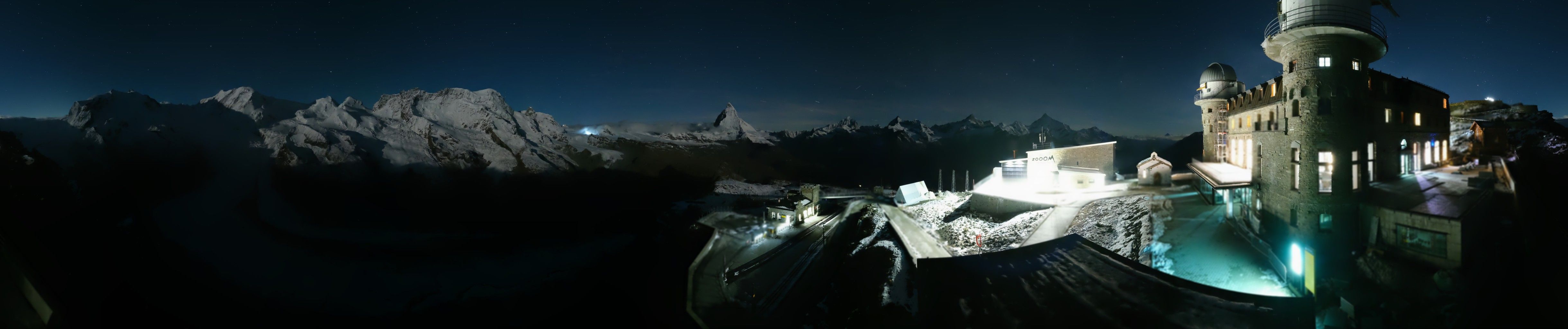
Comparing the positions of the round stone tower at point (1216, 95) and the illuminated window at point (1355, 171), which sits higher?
the round stone tower at point (1216, 95)

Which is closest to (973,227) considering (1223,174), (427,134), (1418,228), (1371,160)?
(1223,174)

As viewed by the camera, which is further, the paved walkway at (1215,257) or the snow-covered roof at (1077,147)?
the snow-covered roof at (1077,147)

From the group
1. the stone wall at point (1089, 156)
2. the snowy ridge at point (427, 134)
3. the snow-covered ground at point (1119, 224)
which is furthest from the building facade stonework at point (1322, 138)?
the snowy ridge at point (427, 134)

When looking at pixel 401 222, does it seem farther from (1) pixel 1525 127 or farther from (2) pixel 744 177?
(1) pixel 1525 127

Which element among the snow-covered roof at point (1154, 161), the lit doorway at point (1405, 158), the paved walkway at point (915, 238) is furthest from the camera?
the snow-covered roof at point (1154, 161)

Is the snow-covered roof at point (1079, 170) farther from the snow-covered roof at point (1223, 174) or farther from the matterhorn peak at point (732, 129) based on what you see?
the matterhorn peak at point (732, 129)

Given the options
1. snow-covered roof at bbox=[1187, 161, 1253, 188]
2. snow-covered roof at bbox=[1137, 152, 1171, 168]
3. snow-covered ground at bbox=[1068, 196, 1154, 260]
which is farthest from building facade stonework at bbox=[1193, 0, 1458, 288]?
snow-covered roof at bbox=[1137, 152, 1171, 168]
